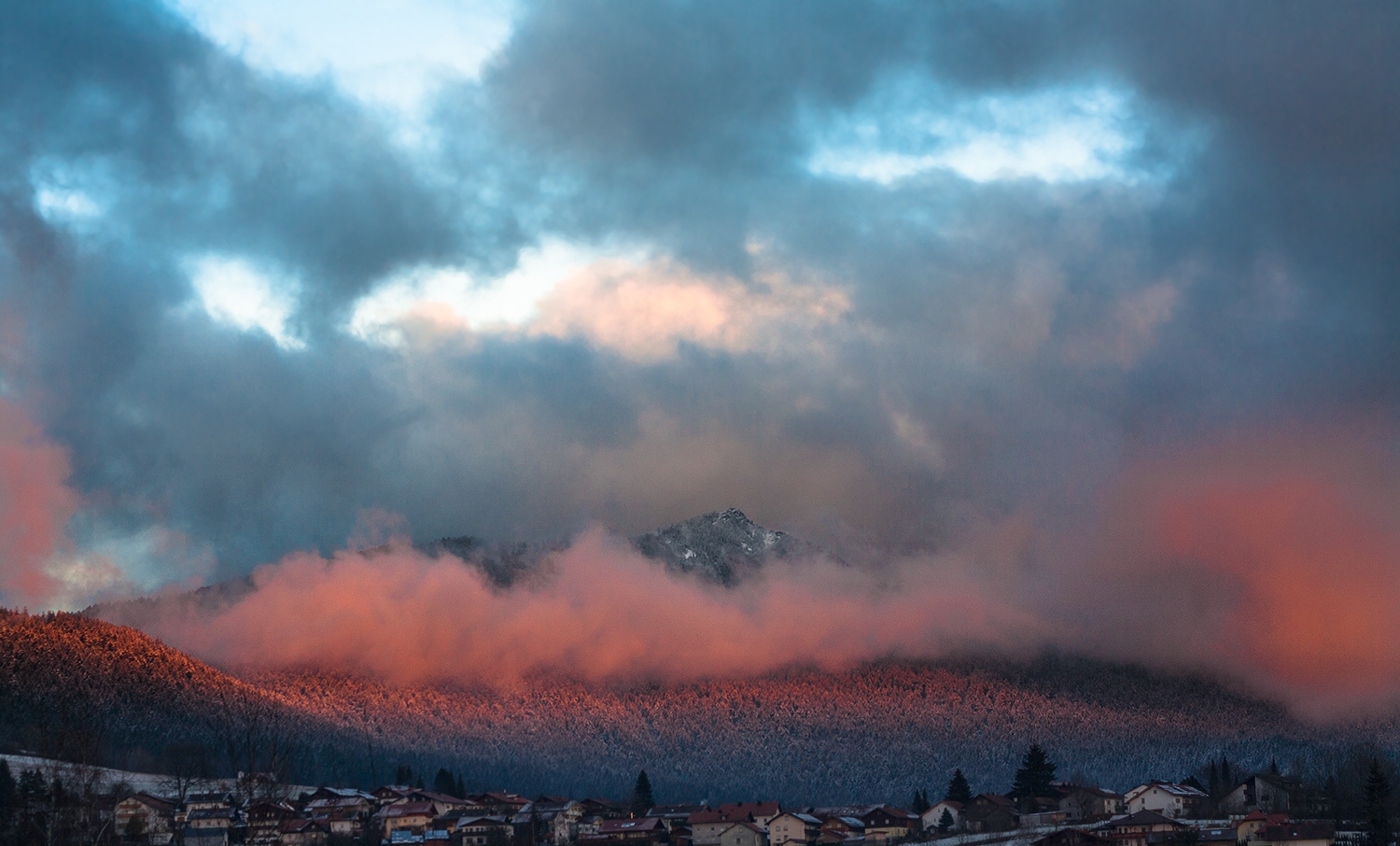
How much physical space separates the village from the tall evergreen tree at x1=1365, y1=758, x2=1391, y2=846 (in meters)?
0.39

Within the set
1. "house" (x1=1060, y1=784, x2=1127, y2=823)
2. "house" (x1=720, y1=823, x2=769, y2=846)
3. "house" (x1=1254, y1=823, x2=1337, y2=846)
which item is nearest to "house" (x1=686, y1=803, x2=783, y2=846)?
"house" (x1=720, y1=823, x2=769, y2=846)

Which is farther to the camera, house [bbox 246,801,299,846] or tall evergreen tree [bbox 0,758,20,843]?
tall evergreen tree [bbox 0,758,20,843]

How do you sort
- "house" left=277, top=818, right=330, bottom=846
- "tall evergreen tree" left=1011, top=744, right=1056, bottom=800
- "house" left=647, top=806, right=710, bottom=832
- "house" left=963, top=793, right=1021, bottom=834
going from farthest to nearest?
"tall evergreen tree" left=1011, top=744, right=1056, bottom=800, "house" left=647, top=806, right=710, bottom=832, "house" left=963, top=793, right=1021, bottom=834, "house" left=277, top=818, right=330, bottom=846

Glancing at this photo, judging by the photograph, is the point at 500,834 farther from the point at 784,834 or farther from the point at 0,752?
the point at 0,752

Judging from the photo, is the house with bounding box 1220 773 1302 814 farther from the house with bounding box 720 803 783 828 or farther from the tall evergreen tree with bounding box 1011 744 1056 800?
the house with bounding box 720 803 783 828

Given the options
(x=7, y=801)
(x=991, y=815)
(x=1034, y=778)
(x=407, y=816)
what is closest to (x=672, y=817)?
(x=407, y=816)

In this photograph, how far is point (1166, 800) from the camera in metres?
186

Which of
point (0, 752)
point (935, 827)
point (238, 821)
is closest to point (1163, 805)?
point (935, 827)

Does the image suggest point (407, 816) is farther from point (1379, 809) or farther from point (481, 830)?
point (1379, 809)

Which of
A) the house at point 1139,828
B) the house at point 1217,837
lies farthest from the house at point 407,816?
the house at point 1217,837

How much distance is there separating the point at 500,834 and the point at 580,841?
1034 centimetres

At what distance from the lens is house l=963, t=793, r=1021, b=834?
173m

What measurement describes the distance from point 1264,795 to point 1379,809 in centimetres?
5252

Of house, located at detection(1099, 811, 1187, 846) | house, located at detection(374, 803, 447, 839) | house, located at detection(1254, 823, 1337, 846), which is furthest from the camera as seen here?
house, located at detection(374, 803, 447, 839)
